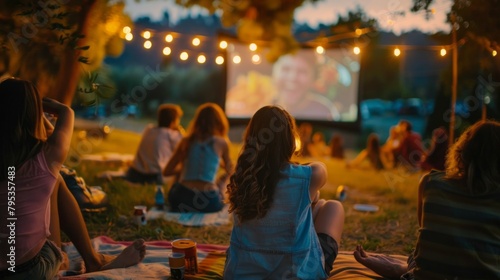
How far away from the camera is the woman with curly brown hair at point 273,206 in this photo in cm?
222

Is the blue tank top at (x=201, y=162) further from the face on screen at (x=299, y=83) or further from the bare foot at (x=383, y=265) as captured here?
the face on screen at (x=299, y=83)

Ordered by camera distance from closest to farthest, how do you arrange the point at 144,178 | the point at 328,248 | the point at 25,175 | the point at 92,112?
the point at 25,175 → the point at 328,248 → the point at 144,178 → the point at 92,112

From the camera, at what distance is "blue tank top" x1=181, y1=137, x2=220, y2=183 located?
4.23 metres

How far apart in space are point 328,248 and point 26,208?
1436 millimetres

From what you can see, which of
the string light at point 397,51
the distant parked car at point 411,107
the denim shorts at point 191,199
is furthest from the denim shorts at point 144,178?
the distant parked car at point 411,107

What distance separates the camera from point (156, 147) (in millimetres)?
5344

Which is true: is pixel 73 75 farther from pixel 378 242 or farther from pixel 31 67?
pixel 378 242

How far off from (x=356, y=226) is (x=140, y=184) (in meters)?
2.43

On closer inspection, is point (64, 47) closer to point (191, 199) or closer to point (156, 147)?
point (156, 147)

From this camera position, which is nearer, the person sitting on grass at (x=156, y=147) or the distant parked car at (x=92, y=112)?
the person sitting on grass at (x=156, y=147)

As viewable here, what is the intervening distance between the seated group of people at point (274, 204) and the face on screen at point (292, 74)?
26.1 ft

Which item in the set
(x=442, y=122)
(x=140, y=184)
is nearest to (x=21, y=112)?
(x=140, y=184)

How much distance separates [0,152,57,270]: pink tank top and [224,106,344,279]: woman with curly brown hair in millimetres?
834

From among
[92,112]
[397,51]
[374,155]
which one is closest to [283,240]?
[397,51]
